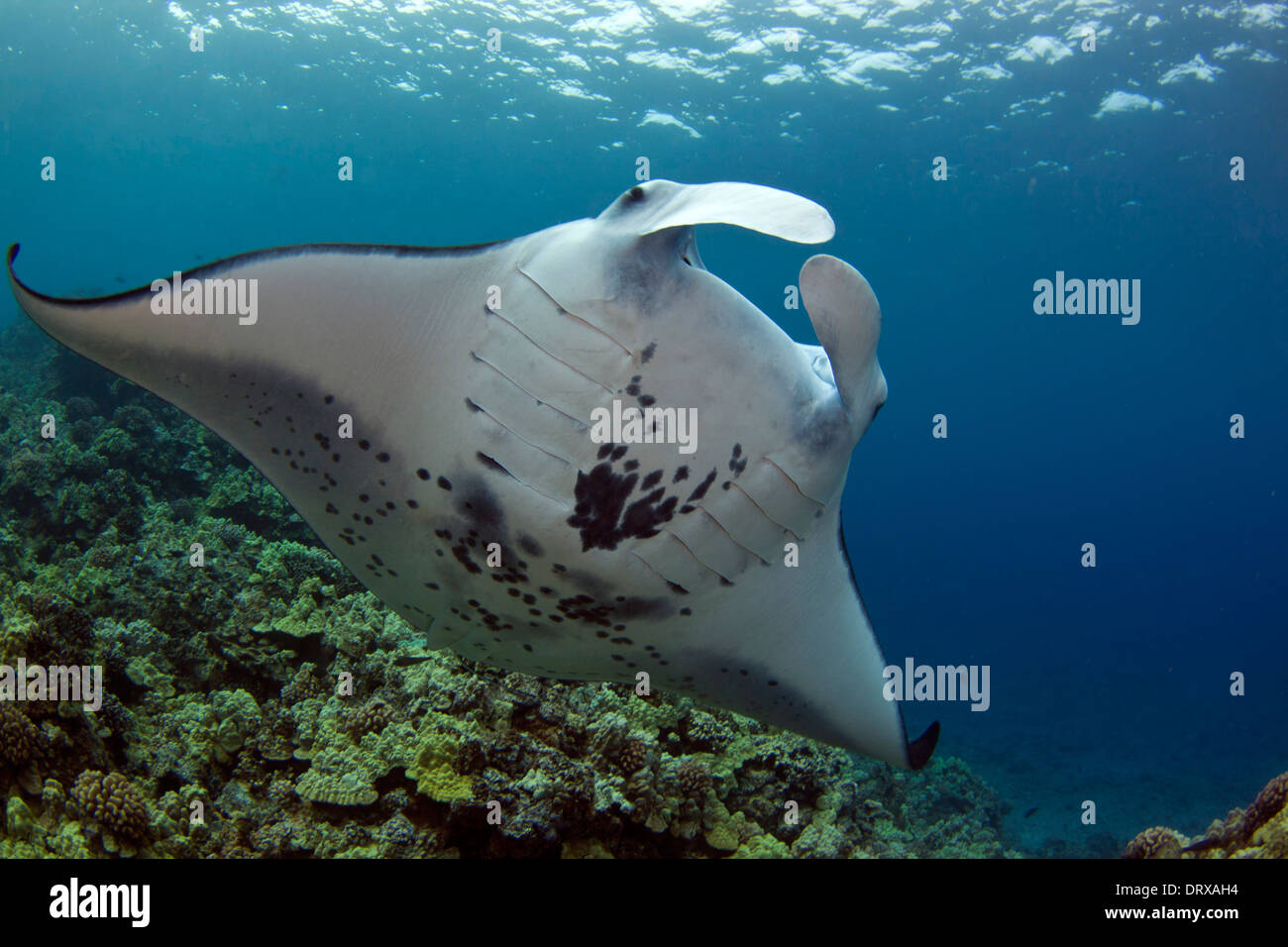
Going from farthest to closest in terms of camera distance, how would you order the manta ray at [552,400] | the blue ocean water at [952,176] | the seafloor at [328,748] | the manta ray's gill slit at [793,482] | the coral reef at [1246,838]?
the blue ocean water at [952,176] < the seafloor at [328,748] < the coral reef at [1246,838] < the manta ray's gill slit at [793,482] < the manta ray at [552,400]

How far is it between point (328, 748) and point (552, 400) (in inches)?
91.8

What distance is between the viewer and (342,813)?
291 cm

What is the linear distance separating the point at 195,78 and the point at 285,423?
146ft

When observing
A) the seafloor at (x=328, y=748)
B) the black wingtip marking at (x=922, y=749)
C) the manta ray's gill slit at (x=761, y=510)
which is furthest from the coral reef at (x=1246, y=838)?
the manta ray's gill slit at (x=761, y=510)

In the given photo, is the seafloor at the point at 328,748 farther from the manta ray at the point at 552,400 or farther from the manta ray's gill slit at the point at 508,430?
the manta ray's gill slit at the point at 508,430

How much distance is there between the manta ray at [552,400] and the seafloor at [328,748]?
91 centimetres

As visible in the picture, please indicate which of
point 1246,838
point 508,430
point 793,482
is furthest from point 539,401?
point 1246,838

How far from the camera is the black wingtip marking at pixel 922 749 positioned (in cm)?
279

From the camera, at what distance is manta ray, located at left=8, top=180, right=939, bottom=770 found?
74.4 inches

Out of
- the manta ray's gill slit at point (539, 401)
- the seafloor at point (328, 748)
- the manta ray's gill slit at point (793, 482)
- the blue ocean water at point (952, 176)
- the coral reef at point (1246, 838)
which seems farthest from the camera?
the blue ocean water at point (952, 176)

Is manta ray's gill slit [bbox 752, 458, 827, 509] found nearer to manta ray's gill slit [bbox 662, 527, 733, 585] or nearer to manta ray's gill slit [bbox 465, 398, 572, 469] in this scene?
manta ray's gill slit [bbox 662, 527, 733, 585]

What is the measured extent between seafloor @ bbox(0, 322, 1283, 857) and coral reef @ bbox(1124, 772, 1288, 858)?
48 millimetres

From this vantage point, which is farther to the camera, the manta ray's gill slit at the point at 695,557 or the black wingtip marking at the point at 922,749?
the black wingtip marking at the point at 922,749

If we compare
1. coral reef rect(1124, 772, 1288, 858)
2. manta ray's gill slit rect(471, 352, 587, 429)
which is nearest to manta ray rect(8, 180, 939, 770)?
manta ray's gill slit rect(471, 352, 587, 429)
